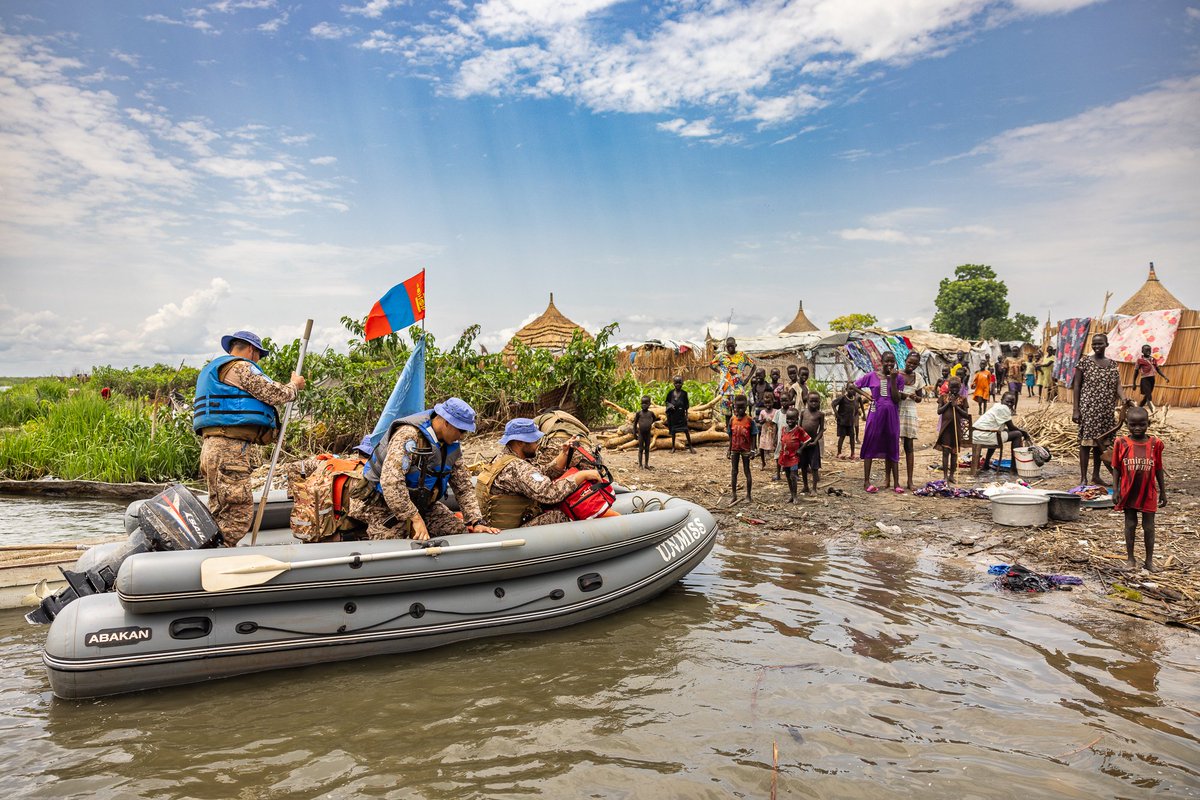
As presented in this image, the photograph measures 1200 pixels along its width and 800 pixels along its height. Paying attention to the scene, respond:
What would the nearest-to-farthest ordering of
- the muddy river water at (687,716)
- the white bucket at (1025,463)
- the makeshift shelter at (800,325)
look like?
the muddy river water at (687,716) → the white bucket at (1025,463) → the makeshift shelter at (800,325)

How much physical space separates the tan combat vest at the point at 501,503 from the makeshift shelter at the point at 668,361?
1628 cm

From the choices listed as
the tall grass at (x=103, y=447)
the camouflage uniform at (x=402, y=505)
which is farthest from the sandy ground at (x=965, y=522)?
the tall grass at (x=103, y=447)

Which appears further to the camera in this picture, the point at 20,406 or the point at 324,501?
the point at 20,406

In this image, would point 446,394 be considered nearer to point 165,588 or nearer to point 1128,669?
point 165,588

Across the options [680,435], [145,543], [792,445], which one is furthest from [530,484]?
[680,435]

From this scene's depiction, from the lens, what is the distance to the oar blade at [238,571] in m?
4.42

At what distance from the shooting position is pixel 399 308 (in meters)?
6.27

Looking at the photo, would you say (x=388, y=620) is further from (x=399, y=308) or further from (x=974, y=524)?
(x=974, y=524)

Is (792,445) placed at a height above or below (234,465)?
below

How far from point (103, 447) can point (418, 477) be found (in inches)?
366

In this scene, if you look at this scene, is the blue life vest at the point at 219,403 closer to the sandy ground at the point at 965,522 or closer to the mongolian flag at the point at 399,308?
the mongolian flag at the point at 399,308

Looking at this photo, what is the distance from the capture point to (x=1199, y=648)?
15.4 feet

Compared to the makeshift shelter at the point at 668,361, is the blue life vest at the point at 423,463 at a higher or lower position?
lower

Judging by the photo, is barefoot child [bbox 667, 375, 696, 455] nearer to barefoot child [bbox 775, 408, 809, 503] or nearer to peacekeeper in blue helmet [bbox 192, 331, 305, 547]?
barefoot child [bbox 775, 408, 809, 503]
